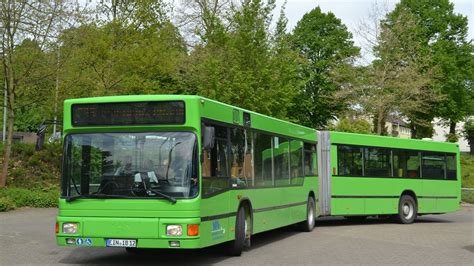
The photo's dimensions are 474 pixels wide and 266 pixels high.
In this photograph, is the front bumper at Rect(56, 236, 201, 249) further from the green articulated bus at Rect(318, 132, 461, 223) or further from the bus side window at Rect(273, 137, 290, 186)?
the green articulated bus at Rect(318, 132, 461, 223)

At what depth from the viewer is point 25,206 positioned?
68.7 feet

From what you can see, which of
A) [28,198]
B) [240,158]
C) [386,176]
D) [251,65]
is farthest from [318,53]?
[240,158]

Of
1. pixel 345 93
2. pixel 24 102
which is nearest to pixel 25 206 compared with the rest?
pixel 24 102

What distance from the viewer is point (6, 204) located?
19812 mm

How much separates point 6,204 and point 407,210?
44.1 feet

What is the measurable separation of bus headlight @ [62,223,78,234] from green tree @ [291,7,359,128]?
38.4m

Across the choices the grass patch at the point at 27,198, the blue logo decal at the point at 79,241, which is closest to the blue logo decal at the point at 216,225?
the blue logo decal at the point at 79,241

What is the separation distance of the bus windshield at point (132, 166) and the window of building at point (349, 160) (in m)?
9.36

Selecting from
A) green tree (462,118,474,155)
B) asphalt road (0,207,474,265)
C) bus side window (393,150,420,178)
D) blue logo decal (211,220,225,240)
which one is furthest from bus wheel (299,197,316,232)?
green tree (462,118,474,155)

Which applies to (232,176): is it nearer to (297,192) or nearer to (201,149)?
(201,149)

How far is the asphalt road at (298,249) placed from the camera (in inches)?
418

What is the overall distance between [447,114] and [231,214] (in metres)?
40.9

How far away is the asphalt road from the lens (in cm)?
1062

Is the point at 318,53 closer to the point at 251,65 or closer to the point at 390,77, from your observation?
the point at 390,77
